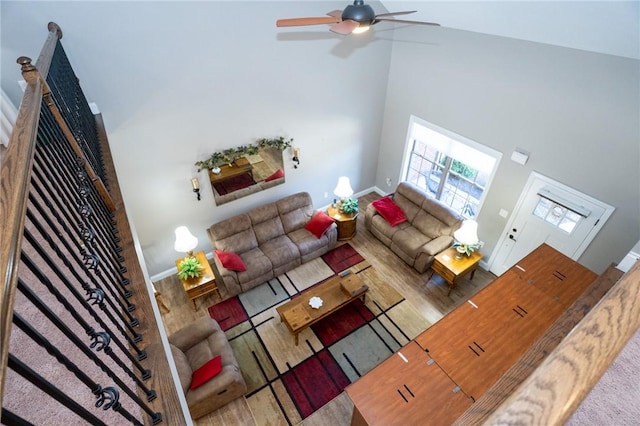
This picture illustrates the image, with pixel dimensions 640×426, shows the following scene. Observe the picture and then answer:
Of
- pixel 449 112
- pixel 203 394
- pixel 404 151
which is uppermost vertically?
pixel 449 112

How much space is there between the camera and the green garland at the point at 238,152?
16.2 feet

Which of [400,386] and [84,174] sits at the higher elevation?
[84,174]

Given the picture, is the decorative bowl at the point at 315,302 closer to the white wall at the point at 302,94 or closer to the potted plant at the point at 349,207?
the potted plant at the point at 349,207

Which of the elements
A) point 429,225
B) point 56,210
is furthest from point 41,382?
point 429,225

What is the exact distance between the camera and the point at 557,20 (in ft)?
11.1

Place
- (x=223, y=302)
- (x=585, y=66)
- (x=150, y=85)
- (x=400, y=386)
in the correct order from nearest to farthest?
1. (x=400, y=386)
2. (x=585, y=66)
3. (x=150, y=85)
4. (x=223, y=302)

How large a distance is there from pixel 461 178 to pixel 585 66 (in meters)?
2.37

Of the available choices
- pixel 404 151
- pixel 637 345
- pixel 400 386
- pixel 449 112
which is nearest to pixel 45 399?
pixel 637 345

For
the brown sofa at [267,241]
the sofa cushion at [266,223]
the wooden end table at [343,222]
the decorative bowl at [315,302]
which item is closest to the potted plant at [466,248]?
the wooden end table at [343,222]

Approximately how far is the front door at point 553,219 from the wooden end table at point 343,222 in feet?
8.47

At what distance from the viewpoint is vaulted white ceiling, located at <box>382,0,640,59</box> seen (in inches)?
116

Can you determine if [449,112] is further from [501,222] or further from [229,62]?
[229,62]

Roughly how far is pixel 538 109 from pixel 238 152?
4344mm

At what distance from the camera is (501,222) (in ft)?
17.1
